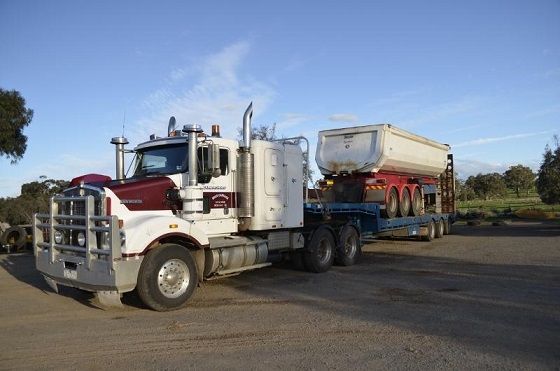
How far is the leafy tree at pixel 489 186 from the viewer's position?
83.2 metres

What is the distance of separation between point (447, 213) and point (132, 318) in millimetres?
16673

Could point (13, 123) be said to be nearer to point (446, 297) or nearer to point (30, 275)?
point (30, 275)

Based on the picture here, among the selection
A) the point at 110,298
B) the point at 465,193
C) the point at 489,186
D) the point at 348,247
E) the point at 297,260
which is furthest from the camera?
the point at 489,186

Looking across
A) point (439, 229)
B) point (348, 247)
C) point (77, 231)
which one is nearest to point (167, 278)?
point (77, 231)

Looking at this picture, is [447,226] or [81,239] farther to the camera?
[447,226]

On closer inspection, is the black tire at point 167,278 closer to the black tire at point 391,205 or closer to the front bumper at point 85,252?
the front bumper at point 85,252

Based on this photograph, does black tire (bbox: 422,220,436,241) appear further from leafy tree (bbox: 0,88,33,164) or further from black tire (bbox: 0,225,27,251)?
leafy tree (bbox: 0,88,33,164)

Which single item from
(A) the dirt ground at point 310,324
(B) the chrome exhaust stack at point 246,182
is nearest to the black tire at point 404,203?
(A) the dirt ground at point 310,324

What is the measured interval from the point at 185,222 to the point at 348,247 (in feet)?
19.4

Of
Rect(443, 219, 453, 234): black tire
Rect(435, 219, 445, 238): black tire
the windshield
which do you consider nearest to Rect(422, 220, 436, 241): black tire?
Rect(435, 219, 445, 238): black tire

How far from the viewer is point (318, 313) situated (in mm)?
7359

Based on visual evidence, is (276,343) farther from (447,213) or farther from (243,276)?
(447,213)

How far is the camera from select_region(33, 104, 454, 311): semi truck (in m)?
7.32

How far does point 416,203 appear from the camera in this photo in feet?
56.8
